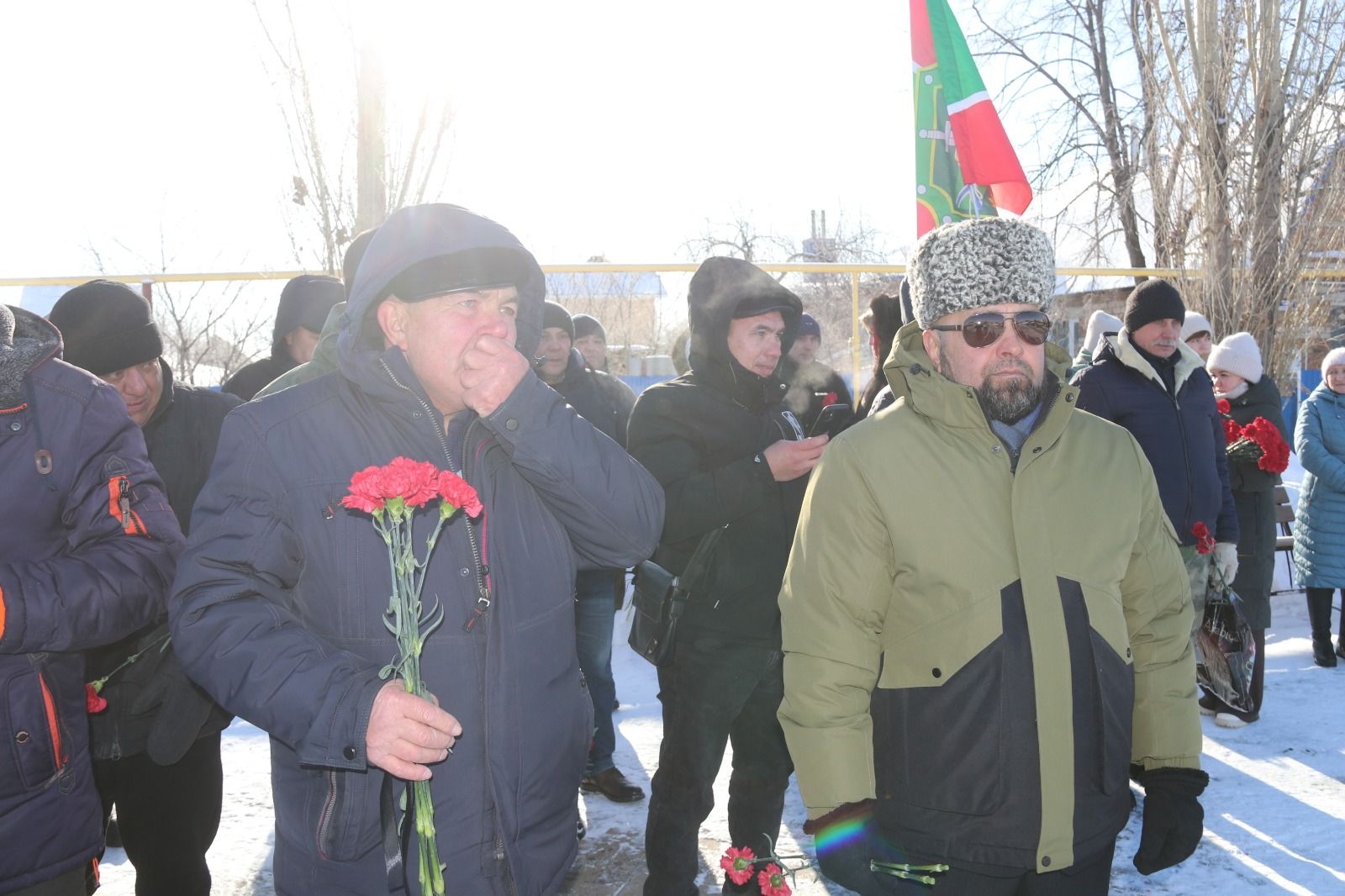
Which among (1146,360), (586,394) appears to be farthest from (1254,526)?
(586,394)

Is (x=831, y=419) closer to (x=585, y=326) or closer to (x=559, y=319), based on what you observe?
(x=559, y=319)

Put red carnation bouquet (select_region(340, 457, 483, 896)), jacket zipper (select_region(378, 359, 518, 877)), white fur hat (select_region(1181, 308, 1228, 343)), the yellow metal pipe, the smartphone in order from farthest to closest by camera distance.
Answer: the yellow metal pipe → white fur hat (select_region(1181, 308, 1228, 343)) → the smartphone → jacket zipper (select_region(378, 359, 518, 877)) → red carnation bouquet (select_region(340, 457, 483, 896))

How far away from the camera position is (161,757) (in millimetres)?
2582

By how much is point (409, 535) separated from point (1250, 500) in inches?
219

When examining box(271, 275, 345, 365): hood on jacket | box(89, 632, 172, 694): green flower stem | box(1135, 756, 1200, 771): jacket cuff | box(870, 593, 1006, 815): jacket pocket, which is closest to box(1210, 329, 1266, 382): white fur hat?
box(1135, 756, 1200, 771): jacket cuff

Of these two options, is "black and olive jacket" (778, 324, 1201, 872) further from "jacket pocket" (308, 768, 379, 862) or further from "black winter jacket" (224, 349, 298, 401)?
"black winter jacket" (224, 349, 298, 401)

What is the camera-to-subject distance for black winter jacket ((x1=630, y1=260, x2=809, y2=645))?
3262 mm

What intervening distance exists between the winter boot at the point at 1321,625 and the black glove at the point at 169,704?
21.1 feet

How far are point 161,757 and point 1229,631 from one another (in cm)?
413

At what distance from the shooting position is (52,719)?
2.10m

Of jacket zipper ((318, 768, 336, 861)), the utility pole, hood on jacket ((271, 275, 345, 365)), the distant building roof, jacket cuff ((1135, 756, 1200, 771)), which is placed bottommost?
jacket cuff ((1135, 756, 1200, 771))

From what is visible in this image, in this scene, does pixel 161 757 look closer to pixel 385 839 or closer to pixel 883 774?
pixel 385 839

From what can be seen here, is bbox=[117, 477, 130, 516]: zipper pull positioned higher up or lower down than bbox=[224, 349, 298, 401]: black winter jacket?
lower down

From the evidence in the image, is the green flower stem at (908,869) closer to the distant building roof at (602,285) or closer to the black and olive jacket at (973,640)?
the black and olive jacket at (973,640)
